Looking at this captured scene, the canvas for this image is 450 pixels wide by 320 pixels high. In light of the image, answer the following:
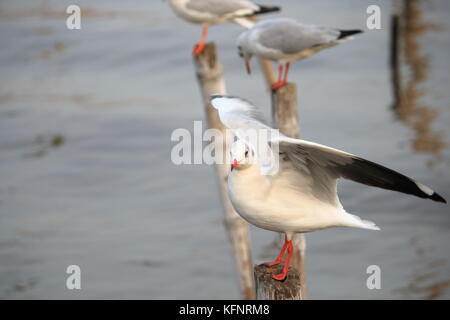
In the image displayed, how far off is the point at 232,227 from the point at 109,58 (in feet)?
28.6

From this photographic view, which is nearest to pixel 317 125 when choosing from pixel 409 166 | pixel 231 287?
pixel 409 166

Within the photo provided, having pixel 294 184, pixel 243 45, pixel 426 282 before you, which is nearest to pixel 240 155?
pixel 294 184

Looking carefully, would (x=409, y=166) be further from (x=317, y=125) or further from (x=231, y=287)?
(x=231, y=287)

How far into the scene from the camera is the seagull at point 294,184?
3250 mm

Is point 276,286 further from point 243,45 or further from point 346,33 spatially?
point 243,45

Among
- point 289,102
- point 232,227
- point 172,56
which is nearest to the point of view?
point 289,102

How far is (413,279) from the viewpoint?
21.1ft

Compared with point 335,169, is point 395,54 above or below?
above

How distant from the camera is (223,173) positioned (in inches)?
221

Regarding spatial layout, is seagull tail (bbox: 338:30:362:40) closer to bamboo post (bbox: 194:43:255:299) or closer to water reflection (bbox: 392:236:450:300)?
bamboo post (bbox: 194:43:255:299)

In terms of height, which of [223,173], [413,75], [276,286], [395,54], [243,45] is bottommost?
[276,286]

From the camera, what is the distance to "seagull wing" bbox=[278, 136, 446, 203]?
3123mm

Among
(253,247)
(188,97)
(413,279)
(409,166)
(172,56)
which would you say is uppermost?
(172,56)

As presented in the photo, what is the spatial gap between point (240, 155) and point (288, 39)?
2361 millimetres
